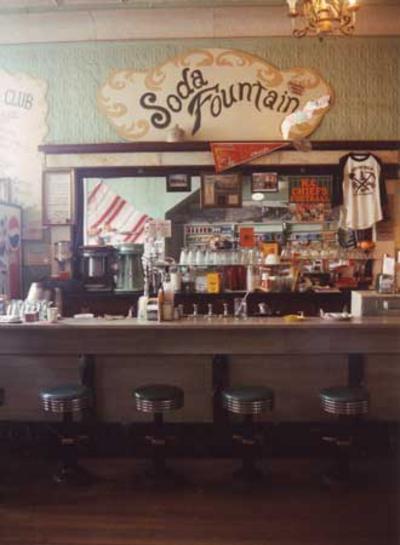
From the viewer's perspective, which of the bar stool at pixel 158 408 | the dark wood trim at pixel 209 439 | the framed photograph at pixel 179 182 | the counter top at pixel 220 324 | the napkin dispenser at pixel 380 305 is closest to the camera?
the bar stool at pixel 158 408

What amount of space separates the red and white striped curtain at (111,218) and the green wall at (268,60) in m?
0.66

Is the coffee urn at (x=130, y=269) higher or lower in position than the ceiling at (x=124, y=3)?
lower

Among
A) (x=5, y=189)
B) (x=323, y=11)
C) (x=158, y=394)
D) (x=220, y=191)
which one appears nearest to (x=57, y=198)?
(x=5, y=189)

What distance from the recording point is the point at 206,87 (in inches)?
266

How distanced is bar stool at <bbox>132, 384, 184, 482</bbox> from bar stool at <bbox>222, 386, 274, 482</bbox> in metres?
0.38

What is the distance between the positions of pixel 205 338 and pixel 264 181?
274 cm

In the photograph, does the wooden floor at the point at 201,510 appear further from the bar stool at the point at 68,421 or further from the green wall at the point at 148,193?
the green wall at the point at 148,193

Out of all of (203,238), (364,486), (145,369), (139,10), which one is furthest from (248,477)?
(139,10)

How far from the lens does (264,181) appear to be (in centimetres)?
659

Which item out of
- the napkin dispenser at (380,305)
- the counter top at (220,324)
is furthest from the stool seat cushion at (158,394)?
the napkin dispenser at (380,305)

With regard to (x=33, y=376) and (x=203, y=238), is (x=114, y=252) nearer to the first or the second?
(x=203, y=238)

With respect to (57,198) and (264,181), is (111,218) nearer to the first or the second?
(57,198)

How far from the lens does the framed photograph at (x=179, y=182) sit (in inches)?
261

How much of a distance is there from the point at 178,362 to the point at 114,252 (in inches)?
90.6
